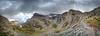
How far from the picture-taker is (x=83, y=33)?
180125mm

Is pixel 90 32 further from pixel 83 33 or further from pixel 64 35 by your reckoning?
pixel 64 35

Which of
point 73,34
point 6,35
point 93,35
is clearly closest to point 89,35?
point 93,35

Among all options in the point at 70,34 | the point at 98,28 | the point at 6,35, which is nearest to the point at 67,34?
the point at 70,34

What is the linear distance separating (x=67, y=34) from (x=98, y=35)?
108 feet

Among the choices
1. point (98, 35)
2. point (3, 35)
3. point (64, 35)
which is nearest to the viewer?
point (3, 35)

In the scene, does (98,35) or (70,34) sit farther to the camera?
(70,34)

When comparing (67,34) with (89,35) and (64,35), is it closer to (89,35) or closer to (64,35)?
(64,35)

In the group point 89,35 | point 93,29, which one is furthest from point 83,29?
point 89,35

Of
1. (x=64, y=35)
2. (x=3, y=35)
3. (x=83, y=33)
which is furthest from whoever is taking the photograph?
(x=64, y=35)

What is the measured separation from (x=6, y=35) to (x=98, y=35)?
216ft

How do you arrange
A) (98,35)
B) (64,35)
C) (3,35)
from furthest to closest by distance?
(64,35)
(98,35)
(3,35)

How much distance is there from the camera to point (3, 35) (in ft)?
479

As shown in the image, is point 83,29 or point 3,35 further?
point 83,29

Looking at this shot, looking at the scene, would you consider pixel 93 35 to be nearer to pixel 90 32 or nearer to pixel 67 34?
pixel 90 32
